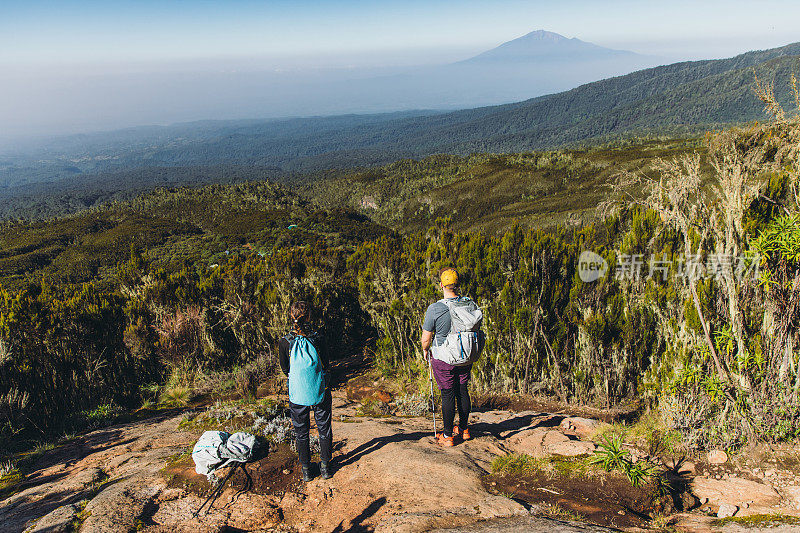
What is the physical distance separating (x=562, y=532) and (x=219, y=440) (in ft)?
9.27

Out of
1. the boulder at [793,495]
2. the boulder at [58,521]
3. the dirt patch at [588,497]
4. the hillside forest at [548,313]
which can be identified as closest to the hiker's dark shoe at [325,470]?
the dirt patch at [588,497]

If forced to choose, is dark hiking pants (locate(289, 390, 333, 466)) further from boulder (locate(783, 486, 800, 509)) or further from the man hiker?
boulder (locate(783, 486, 800, 509))

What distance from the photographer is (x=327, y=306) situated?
8719 millimetres

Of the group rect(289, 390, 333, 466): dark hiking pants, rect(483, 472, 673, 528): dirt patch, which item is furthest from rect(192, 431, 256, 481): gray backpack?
rect(483, 472, 673, 528): dirt patch

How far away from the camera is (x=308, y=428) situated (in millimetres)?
3789

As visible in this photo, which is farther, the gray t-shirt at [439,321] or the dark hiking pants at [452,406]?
the dark hiking pants at [452,406]

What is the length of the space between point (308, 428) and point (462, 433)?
5.45ft

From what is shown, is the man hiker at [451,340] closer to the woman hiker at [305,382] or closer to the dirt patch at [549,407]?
the woman hiker at [305,382]

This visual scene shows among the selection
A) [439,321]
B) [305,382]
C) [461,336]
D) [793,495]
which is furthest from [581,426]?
[305,382]

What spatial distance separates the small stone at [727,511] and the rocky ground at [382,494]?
24mm

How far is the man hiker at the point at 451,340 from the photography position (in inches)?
161

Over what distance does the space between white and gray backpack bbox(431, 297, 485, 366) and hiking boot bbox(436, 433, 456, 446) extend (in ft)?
2.69

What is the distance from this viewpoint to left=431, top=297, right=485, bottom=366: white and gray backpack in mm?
4070

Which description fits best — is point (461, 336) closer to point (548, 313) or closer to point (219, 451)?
point (219, 451)
